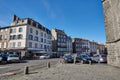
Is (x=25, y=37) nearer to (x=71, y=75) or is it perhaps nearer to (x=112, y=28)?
(x=112, y=28)

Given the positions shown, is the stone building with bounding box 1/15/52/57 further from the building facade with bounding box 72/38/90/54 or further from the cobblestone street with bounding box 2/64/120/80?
the building facade with bounding box 72/38/90/54

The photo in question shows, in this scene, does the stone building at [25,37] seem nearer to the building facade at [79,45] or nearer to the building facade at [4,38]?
the building facade at [4,38]

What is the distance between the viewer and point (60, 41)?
198 feet

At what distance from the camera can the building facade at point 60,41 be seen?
58281 mm

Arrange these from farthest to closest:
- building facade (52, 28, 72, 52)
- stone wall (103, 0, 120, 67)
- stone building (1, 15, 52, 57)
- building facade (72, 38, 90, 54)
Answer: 1. building facade (72, 38, 90, 54)
2. building facade (52, 28, 72, 52)
3. stone building (1, 15, 52, 57)
4. stone wall (103, 0, 120, 67)

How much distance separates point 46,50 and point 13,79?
3662cm

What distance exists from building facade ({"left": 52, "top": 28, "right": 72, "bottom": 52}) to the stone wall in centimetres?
4361

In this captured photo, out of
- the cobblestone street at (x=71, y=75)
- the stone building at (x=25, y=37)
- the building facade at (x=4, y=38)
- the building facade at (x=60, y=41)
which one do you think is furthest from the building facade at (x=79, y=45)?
the cobblestone street at (x=71, y=75)

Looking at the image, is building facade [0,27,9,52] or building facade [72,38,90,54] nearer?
building facade [0,27,9,52]

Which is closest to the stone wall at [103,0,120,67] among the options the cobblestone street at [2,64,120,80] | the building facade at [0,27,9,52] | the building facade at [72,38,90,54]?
the cobblestone street at [2,64,120,80]

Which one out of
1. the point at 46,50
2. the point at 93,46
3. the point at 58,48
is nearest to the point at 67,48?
the point at 58,48

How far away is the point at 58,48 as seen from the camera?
5819cm

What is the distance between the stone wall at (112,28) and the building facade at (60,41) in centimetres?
4361

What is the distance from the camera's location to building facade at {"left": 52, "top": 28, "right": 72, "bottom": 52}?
191 feet
